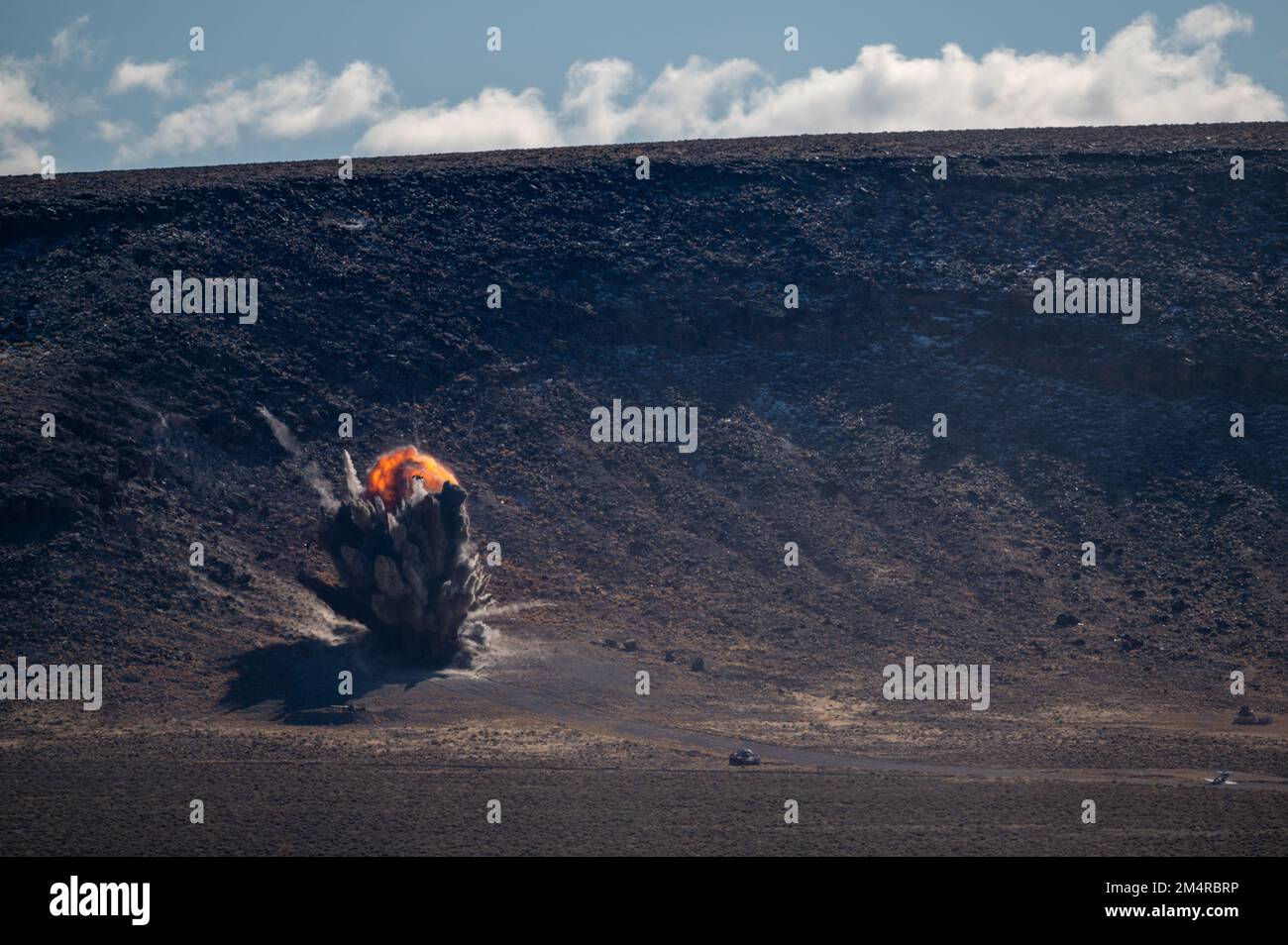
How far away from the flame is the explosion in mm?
496

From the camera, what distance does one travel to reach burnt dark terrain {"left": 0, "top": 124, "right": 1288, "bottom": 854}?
26.9 metres

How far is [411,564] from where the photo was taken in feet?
109

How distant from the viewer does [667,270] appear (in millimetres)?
52125

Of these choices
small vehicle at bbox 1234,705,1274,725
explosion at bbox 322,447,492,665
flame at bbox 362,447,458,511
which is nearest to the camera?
small vehicle at bbox 1234,705,1274,725

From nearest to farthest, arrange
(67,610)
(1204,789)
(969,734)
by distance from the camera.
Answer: (1204,789) < (969,734) < (67,610)

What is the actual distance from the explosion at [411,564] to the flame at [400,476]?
50 cm

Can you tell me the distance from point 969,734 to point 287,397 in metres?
25.5

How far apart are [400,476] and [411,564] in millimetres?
3125

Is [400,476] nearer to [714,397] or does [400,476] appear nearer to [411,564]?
[411,564]

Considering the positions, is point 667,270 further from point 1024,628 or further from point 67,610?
point 67,610

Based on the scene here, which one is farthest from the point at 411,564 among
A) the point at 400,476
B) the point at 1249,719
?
the point at 1249,719

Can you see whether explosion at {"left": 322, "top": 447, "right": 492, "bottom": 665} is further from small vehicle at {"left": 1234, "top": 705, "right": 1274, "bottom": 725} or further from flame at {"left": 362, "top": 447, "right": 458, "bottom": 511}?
small vehicle at {"left": 1234, "top": 705, "right": 1274, "bottom": 725}

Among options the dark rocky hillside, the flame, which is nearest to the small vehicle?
the dark rocky hillside

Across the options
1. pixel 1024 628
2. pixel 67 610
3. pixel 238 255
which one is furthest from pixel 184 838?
pixel 238 255
